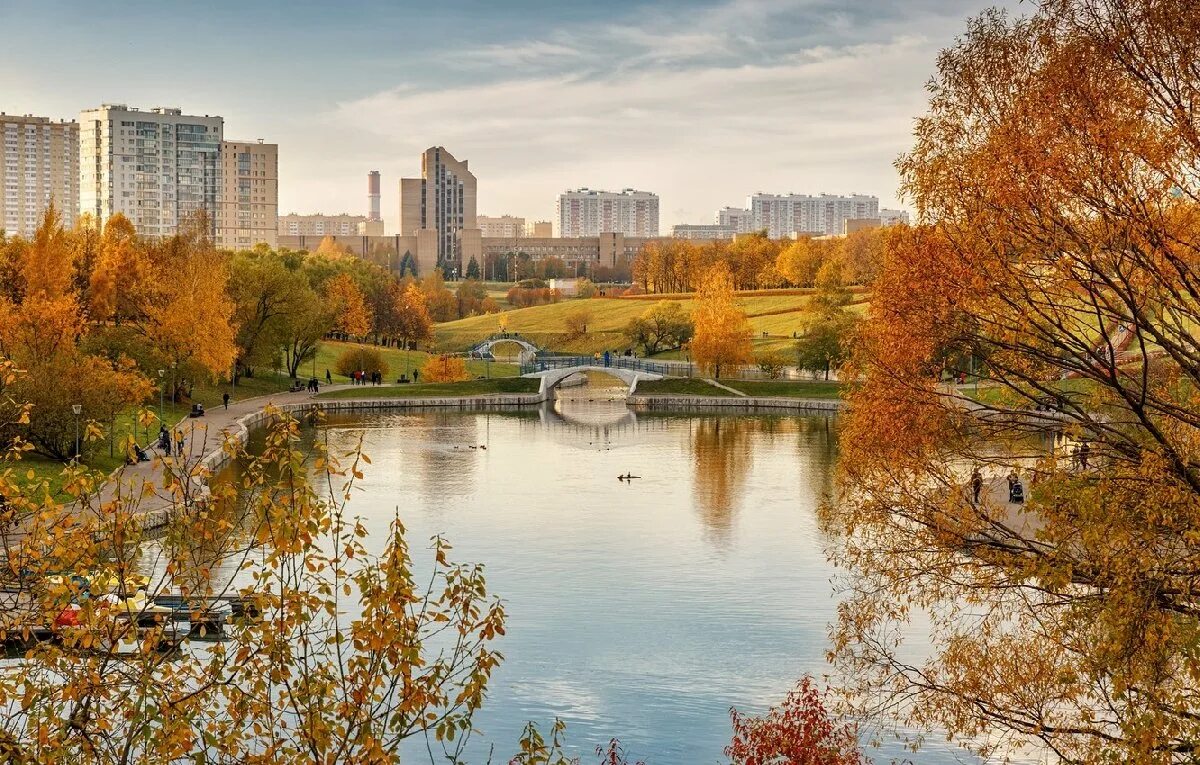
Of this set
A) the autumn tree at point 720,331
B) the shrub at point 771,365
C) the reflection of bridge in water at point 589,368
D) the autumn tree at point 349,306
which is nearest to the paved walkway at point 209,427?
the reflection of bridge in water at point 589,368

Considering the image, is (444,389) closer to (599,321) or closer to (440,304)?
(599,321)

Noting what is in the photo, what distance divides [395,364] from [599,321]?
127 ft

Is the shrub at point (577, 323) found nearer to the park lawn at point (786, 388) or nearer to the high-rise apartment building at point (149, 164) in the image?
the park lawn at point (786, 388)

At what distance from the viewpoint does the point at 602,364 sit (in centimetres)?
9169

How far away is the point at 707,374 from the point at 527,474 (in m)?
38.2

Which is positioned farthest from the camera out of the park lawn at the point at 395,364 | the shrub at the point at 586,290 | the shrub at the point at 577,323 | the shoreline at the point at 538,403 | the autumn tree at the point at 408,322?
the shrub at the point at 586,290

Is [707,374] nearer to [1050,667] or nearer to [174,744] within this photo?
[1050,667]

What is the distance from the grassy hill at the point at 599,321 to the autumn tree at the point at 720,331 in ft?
71.7

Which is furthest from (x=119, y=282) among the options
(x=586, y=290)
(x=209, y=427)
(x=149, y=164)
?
(x=149, y=164)

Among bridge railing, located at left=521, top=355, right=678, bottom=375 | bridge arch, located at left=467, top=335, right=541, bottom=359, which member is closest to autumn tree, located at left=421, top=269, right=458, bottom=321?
bridge arch, located at left=467, top=335, right=541, bottom=359

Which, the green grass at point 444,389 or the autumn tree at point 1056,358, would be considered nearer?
the autumn tree at point 1056,358

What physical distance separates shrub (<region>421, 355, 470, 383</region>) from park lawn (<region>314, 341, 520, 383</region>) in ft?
13.3

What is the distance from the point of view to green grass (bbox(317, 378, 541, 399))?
74.2 m

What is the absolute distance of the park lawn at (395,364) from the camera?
87.1m
